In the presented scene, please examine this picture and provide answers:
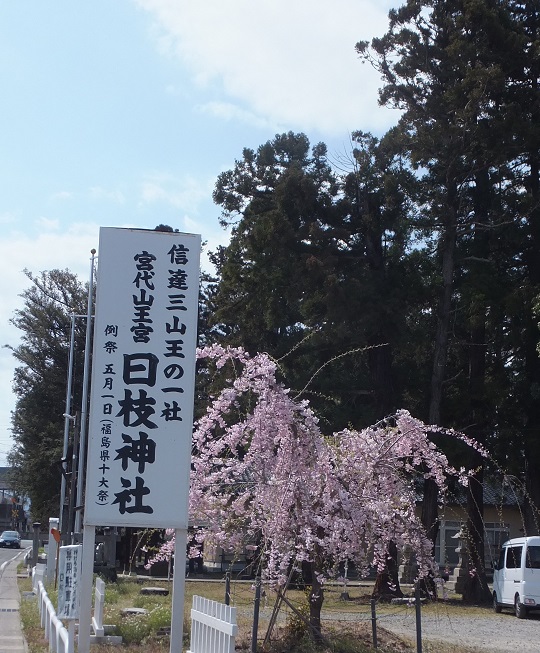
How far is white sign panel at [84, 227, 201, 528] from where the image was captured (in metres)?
9.73

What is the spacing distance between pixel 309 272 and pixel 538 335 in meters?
7.48

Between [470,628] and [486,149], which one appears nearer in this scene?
[470,628]

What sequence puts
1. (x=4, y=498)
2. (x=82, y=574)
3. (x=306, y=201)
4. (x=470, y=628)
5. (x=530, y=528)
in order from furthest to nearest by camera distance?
(x=4, y=498) < (x=530, y=528) < (x=306, y=201) < (x=470, y=628) < (x=82, y=574)

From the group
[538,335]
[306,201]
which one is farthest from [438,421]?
[306,201]

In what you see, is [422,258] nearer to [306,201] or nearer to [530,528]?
[306,201]

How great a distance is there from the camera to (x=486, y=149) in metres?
28.0

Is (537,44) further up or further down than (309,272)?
further up

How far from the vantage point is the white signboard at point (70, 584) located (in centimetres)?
907

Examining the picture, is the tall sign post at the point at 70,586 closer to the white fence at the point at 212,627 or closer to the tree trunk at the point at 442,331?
the white fence at the point at 212,627

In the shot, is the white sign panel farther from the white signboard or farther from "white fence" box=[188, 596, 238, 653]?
"white fence" box=[188, 596, 238, 653]

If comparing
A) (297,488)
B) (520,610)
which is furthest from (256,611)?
(520,610)

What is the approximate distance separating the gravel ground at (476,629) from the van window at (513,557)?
1335mm

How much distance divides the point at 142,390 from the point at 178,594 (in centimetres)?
224

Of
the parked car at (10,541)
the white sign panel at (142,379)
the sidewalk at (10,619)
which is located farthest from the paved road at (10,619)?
the parked car at (10,541)
